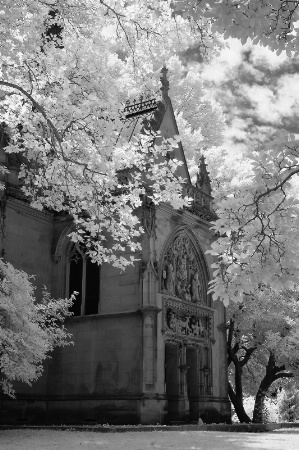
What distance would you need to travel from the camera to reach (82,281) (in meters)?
24.5

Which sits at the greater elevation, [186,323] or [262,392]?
[186,323]

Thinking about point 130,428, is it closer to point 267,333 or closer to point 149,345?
point 149,345

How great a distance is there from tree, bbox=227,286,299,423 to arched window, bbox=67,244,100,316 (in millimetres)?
8331

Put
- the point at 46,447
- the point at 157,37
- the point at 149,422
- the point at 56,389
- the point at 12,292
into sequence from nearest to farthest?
the point at 46,447
the point at 157,37
the point at 12,292
the point at 149,422
the point at 56,389

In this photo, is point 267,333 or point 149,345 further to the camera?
point 267,333

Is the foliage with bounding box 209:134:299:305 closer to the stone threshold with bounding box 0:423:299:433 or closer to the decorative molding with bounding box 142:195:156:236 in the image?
the stone threshold with bounding box 0:423:299:433

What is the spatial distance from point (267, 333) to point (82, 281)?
9.70m

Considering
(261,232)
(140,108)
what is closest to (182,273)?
(140,108)

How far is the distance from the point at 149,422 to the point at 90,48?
487 inches

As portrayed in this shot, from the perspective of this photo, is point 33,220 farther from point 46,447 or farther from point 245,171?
point 245,171

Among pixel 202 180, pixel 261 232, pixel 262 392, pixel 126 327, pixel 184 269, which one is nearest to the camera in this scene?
pixel 261 232

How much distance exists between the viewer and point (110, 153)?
1656 cm

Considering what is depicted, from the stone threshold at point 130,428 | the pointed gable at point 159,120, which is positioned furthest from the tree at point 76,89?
the pointed gable at point 159,120

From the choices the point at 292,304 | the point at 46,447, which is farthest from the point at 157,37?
the point at 292,304
